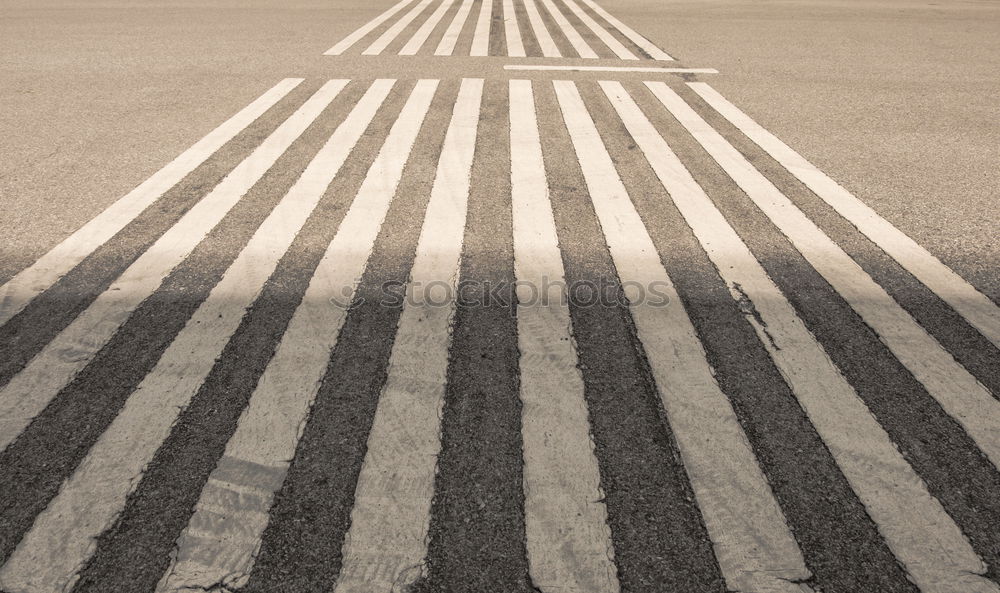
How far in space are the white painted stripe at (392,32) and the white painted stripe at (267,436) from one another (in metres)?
6.80

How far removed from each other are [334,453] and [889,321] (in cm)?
308

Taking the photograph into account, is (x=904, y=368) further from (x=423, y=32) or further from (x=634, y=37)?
(x=423, y=32)

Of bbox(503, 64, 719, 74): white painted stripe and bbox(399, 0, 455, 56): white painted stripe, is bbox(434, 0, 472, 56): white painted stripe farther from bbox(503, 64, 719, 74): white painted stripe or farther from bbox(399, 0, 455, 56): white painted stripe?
bbox(503, 64, 719, 74): white painted stripe

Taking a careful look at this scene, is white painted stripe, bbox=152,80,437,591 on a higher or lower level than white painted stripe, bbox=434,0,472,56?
lower

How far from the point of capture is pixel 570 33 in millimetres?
11852

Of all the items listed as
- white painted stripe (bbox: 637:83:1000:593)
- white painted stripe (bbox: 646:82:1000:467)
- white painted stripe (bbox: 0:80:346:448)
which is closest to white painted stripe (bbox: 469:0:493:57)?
white painted stripe (bbox: 0:80:346:448)

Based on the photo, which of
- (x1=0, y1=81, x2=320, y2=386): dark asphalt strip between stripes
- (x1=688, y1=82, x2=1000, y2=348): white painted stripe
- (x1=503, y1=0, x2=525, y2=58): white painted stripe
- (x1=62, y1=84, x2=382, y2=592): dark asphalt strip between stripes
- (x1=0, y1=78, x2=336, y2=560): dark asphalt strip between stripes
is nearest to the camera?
(x1=62, y1=84, x2=382, y2=592): dark asphalt strip between stripes

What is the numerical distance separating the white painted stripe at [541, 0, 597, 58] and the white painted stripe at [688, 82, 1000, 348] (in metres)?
4.34

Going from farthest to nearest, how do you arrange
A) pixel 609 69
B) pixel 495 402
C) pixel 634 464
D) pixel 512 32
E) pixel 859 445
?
1. pixel 512 32
2. pixel 609 69
3. pixel 495 402
4. pixel 859 445
5. pixel 634 464

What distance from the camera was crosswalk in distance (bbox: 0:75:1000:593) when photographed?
2109 mm

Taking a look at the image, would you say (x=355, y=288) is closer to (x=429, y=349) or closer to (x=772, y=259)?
(x=429, y=349)

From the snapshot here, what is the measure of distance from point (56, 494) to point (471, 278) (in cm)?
229

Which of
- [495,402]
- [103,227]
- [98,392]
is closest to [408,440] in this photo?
[495,402]

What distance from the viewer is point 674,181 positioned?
522 centimetres
